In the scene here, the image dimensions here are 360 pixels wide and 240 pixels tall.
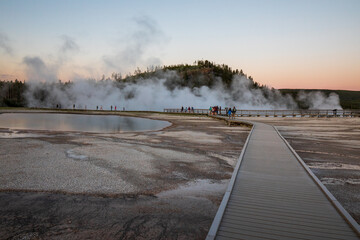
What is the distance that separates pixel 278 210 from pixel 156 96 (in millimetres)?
154601

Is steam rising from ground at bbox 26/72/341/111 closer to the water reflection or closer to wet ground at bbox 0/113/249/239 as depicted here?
the water reflection

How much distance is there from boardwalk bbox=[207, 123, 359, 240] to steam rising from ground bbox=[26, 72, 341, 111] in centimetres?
11708

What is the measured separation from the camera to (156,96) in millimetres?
158000

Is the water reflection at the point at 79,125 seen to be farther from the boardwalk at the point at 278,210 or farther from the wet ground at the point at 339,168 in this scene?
the boardwalk at the point at 278,210

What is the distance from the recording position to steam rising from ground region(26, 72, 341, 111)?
13325cm

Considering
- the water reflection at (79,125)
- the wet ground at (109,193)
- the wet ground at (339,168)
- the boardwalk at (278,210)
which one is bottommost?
the water reflection at (79,125)

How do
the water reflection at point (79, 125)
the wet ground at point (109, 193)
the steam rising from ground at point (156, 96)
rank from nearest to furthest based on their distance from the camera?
the wet ground at point (109, 193), the water reflection at point (79, 125), the steam rising from ground at point (156, 96)

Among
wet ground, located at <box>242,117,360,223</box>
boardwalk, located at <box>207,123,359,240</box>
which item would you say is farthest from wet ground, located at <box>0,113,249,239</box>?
wet ground, located at <box>242,117,360,223</box>

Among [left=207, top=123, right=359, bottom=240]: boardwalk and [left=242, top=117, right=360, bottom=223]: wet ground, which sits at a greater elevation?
[left=207, top=123, right=359, bottom=240]: boardwalk

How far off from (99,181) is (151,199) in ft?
7.04

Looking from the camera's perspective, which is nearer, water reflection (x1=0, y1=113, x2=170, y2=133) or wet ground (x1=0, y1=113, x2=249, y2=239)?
wet ground (x1=0, y1=113, x2=249, y2=239)

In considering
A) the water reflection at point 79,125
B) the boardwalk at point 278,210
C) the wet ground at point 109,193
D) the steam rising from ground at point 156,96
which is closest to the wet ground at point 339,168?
the boardwalk at point 278,210

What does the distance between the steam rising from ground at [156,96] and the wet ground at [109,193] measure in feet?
367

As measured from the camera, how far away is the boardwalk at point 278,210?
419 centimetres
